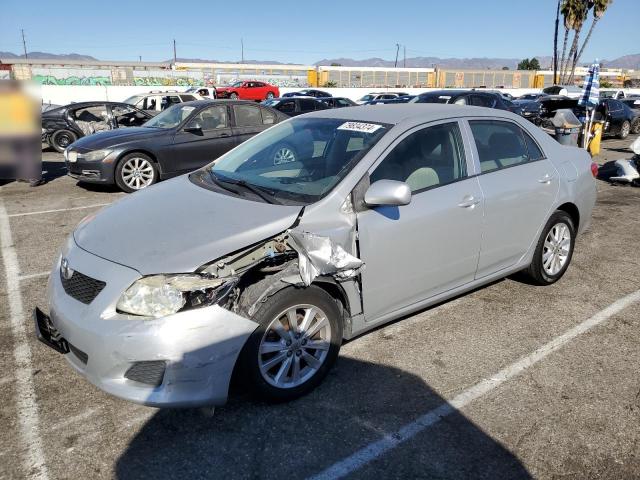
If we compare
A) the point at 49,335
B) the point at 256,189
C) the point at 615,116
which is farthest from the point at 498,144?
the point at 615,116

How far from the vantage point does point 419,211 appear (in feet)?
11.3

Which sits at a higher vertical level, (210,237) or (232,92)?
(232,92)

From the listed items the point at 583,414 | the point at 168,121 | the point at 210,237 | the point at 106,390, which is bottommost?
the point at 583,414

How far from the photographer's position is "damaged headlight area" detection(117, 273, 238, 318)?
2.61 meters

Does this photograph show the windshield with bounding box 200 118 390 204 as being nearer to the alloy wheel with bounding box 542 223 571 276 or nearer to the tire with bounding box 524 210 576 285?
the tire with bounding box 524 210 576 285

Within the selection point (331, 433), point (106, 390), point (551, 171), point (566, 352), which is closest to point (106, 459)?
point (106, 390)

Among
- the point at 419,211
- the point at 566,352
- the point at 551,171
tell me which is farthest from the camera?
the point at 551,171

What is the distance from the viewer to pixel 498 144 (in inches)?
164

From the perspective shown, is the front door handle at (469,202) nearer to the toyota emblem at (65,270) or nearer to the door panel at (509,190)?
the door panel at (509,190)

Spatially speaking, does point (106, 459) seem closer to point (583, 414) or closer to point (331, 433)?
point (331, 433)

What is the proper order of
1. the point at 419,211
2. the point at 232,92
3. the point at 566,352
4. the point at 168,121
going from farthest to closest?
the point at 232,92 < the point at 168,121 < the point at 566,352 < the point at 419,211

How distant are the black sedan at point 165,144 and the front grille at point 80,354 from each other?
6339 millimetres

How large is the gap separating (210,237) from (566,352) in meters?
2.60

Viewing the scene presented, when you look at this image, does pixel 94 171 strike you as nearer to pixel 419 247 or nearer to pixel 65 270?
pixel 65 270
